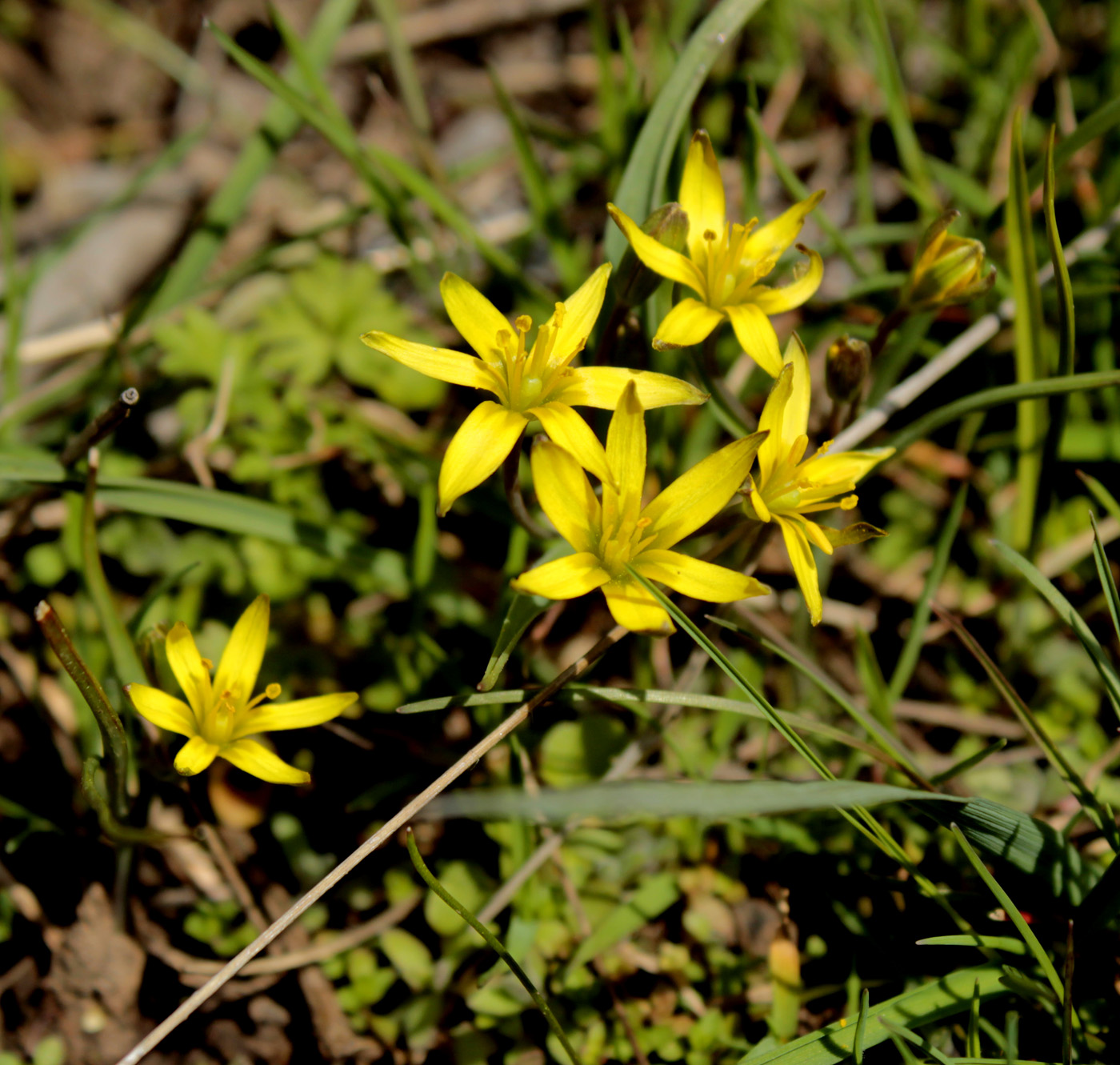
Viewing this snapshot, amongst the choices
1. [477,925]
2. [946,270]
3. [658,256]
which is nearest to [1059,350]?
[946,270]

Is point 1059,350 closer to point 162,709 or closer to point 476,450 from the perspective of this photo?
point 476,450

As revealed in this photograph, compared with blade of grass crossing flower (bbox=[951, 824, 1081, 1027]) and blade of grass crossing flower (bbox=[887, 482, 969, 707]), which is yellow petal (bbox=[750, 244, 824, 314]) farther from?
blade of grass crossing flower (bbox=[951, 824, 1081, 1027])

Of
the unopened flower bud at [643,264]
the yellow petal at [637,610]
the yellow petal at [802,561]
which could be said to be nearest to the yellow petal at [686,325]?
the unopened flower bud at [643,264]

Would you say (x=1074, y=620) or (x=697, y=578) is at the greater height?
(x=697, y=578)

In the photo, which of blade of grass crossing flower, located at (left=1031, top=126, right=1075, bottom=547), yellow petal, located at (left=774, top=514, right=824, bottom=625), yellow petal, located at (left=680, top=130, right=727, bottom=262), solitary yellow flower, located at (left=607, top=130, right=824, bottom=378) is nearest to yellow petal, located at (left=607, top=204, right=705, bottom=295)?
solitary yellow flower, located at (left=607, top=130, right=824, bottom=378)

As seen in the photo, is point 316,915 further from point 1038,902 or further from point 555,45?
point 555,45

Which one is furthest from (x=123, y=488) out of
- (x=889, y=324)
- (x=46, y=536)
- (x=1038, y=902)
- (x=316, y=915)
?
(x=1038, y=902)
